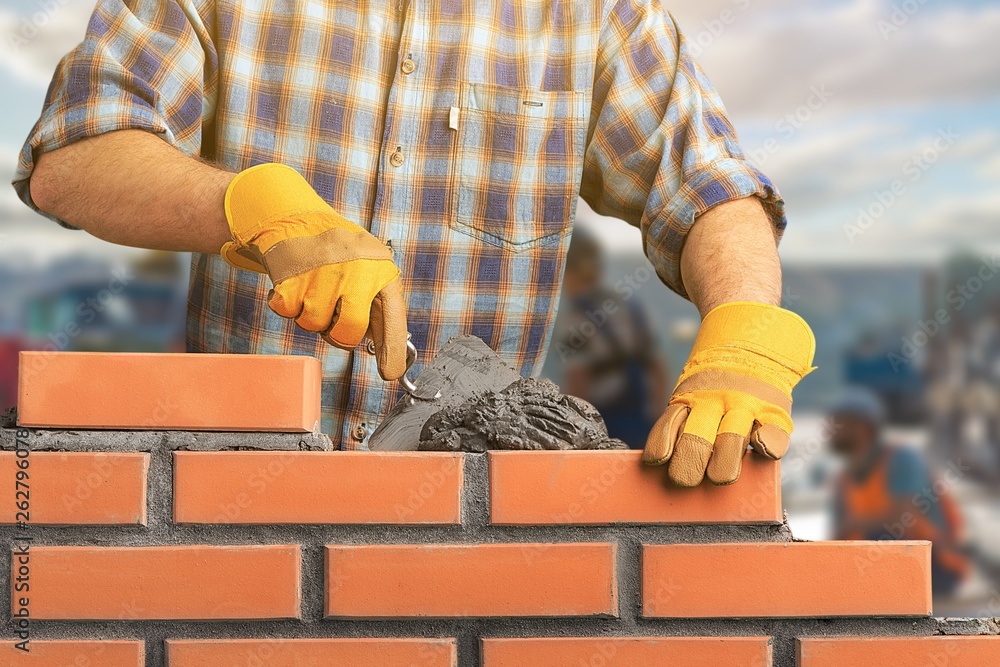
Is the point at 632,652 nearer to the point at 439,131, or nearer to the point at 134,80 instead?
A: the point at 439,131

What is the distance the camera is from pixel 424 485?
110 centimetres

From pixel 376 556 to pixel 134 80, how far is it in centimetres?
104

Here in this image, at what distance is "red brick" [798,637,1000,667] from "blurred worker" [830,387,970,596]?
399 cm

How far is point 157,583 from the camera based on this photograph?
108cm

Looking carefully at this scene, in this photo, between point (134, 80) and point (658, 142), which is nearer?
point (134, 80)

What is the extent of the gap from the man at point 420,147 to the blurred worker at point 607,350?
2775 mm

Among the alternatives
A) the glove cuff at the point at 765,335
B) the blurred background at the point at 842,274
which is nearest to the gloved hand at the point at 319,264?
the glove cuff at the point at 765,335

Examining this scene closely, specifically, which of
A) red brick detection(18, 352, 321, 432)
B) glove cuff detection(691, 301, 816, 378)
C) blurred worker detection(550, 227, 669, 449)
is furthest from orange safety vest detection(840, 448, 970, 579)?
red brick detection(18, 352, 321, 432)

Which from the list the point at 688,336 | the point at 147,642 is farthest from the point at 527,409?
the point at 688,336

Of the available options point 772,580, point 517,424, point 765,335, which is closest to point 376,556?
point 517,424

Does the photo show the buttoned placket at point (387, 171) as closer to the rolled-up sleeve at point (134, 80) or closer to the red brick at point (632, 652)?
the rolled-up sleeve at point (134, 80)

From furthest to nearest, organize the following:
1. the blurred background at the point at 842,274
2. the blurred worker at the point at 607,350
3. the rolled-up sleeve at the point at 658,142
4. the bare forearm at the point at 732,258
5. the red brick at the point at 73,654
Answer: the blurred background at the point at 842,274 → the blurred worker at the point at 607,350 → the rolled-up sleeve at the point at 658,142 → the bare forearm at the point at 732,258 → the red brick at the point at 73,654

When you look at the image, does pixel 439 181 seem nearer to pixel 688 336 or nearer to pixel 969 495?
pixel 688 336

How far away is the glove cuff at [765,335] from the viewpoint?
127 centimetres
